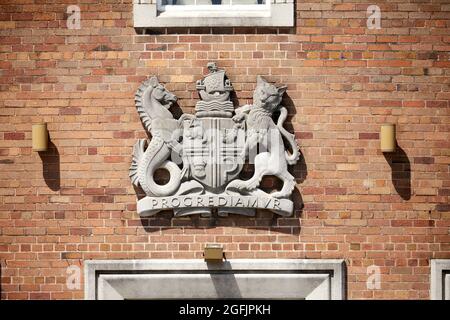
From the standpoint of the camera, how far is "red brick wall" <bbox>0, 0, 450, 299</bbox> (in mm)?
10891

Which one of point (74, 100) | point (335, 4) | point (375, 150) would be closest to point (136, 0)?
point (74, 100)

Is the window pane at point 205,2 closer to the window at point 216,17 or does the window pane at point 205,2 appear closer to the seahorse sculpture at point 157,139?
the window at point 216,17

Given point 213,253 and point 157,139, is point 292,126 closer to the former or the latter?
point 157,139

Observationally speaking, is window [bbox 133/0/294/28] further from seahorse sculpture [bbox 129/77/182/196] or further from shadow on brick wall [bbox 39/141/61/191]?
shadow on brick wall [bbox 39/141/61/191]

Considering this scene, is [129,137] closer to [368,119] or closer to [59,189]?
[59,189]

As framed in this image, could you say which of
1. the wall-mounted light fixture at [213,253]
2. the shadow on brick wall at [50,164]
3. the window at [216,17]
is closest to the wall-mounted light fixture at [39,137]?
the shadow on brick wall at [50,164]

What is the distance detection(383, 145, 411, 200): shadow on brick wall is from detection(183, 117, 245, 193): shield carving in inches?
55.4

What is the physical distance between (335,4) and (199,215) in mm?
2344

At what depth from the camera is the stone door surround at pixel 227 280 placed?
1082 cm

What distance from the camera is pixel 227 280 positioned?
10.8 m

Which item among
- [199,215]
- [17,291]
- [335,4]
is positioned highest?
[335,4]

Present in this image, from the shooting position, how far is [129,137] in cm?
1091

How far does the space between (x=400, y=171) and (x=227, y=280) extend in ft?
6.27

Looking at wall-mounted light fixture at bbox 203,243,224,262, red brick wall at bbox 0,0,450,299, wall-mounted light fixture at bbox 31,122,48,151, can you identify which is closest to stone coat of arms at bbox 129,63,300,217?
red brick wall at bbox 0,0,450,299
